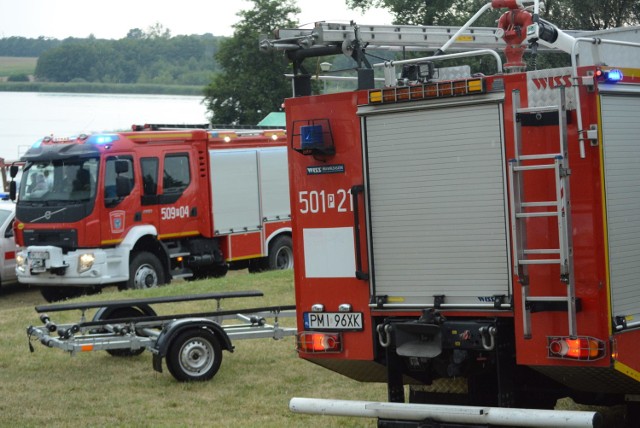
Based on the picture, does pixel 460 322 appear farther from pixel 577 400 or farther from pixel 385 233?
pixel 577 400

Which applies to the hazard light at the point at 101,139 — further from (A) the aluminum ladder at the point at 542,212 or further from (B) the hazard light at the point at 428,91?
(A) the aluminum ladder at the point at 542,212

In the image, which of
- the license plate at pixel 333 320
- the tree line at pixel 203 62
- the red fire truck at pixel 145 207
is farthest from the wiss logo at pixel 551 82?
the tree line at pixel 203 62

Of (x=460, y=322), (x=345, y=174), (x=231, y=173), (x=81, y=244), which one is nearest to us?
(x=460, y=322)

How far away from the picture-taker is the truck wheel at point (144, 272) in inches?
774

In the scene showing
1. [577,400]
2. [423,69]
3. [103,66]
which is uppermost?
[103,66]

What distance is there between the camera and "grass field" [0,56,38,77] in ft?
148

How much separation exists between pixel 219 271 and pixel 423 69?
47.7ft

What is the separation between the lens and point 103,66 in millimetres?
44938

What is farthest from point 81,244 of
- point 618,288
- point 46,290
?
point 618,288

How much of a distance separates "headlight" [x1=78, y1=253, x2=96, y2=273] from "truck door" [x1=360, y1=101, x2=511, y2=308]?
1213 centimetres

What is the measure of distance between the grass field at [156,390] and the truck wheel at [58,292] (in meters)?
6.11

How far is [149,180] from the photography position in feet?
65.7

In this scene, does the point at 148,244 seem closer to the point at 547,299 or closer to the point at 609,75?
the point at 547,299

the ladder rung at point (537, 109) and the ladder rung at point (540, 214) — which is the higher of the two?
the ladder rung at point (537, 109)
